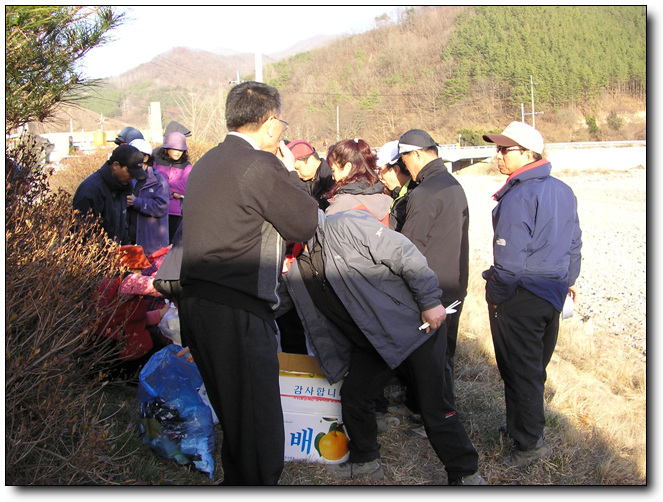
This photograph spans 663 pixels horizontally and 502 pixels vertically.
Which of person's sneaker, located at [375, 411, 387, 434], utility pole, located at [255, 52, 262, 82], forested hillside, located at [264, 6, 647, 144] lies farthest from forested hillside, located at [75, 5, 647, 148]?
person's sneaker, located at [375, 411, 387, 434]

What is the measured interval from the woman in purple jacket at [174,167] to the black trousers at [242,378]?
492 centimetres

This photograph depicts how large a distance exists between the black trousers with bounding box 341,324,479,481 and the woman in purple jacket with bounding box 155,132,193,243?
15.2 feet

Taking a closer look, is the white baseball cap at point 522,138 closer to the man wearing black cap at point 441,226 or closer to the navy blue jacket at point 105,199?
the man wearing black cap at point 441,226

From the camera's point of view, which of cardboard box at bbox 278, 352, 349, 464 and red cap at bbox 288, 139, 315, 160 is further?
red cap at bbox 288, 139, 315, 160

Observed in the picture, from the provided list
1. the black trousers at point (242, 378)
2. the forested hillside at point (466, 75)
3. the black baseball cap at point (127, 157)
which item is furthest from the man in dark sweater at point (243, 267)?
the forested hillside at point (466, 75)

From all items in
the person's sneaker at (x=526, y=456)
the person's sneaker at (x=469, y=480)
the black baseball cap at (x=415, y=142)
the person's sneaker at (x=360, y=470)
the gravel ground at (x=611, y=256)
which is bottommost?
the gravel ground at (x=611, y=256)

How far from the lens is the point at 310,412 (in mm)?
3469

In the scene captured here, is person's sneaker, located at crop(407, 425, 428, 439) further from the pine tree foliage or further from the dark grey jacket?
the pine tree foliage

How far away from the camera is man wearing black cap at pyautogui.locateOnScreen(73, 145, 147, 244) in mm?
4766

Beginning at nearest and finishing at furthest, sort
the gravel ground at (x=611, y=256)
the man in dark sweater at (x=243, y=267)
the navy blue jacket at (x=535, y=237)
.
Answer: the man in dark sweater at (x=243, y=267)
the navy blue jacket at (x=535, y=237)
the gravel ground at (x=611, y=256)

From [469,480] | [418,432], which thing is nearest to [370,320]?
[469,480]

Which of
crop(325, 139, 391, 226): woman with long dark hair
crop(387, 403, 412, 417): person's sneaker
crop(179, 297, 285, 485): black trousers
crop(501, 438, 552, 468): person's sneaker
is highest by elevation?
crop(325, 139, 391, 226): woman with long dark hair

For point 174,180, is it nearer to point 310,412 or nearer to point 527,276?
point 310,412

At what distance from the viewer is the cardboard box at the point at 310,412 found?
11.3ft
